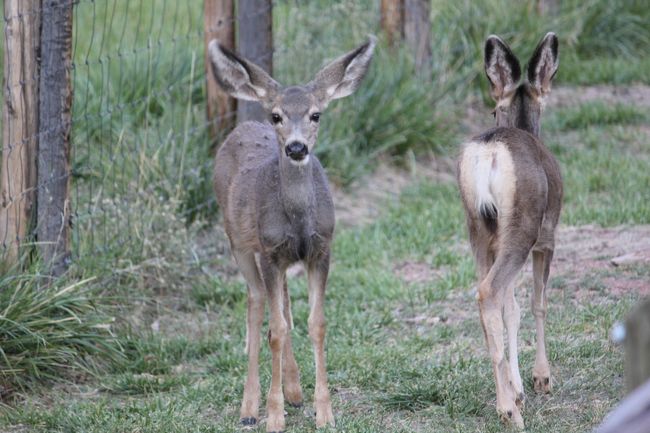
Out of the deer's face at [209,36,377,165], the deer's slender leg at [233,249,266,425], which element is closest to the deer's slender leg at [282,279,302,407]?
the deer's slender leg at [233,249,266,425]

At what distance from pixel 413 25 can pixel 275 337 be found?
6.49 meters

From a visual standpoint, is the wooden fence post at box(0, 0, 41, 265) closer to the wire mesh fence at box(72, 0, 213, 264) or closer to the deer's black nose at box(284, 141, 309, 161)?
the wire mesh fence at box(72, 0, 213, 264)

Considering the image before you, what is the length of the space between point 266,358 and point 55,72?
Answer: 215 cm

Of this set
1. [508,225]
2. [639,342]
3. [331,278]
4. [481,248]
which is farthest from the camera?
[331,278]

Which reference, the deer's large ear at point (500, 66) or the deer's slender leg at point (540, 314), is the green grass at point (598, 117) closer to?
the deer's large ear at point (500, 66)

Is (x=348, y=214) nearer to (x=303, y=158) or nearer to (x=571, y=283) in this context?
(x=571, y=283)

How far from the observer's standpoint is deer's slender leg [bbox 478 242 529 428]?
17.5 ft

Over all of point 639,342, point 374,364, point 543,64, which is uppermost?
point 543,64

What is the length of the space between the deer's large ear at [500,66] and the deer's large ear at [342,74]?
64cm

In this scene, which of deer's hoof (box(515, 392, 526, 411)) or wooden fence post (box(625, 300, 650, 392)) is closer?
wooden fence post (box(625, 300, 650, 392))

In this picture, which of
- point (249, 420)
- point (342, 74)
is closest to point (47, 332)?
point (249, 420)

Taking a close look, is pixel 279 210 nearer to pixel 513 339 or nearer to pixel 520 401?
pixel 513 339

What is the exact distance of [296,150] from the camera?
5652 millimetres

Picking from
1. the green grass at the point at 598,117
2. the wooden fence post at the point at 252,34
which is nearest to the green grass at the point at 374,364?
the wooden fence post at the point at 252,34
